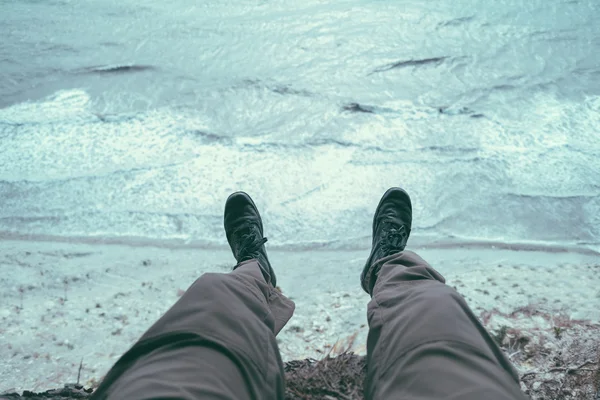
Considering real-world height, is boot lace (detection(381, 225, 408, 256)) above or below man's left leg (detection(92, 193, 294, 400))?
below

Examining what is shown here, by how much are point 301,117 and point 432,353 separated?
2.24 metres

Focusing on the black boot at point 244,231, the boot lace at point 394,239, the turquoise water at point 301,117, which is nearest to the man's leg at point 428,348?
the boot lace at point 394,239

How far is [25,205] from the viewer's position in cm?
252

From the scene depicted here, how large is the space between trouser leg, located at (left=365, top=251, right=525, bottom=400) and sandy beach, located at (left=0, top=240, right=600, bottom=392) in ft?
1.72

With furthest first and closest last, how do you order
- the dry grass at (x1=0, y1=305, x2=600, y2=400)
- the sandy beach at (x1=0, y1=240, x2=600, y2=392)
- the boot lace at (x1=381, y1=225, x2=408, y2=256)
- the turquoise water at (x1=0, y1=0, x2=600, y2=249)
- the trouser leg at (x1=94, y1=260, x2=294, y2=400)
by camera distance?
the turquoise water at (x1=0, y1=0, x2=600, y2=249) < the boot lace at (x1=381, y1=225, x2=408, y2=256) < the sandy beach at (x1=0, y1=240, x2=600, y2=392) < the dry grass at (x1=0, y1=305, x2=600, y2=400) < the trouser leg at (x1=94, y1=260, x2=294, y2=400)

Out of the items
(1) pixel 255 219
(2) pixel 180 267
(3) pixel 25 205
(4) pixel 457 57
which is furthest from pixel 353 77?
(3) pixel 25 205

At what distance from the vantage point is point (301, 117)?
10.1 feet

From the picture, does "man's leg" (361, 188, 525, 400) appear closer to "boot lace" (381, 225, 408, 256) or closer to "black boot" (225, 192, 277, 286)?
"boot lace" (381, 225, 408, 256)

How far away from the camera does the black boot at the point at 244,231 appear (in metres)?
1.88

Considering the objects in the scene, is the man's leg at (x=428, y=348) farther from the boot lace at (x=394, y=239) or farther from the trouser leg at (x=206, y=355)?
the boot lace at (x=394, y=239)

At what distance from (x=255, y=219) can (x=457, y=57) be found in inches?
89.1

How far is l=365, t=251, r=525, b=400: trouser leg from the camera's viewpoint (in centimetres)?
94

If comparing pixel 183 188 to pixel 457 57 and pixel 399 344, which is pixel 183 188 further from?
pixel 457 57

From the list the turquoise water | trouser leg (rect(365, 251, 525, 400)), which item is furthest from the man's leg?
the turquoise water
